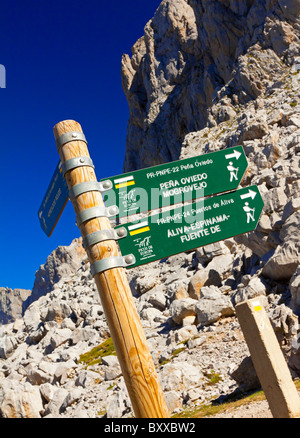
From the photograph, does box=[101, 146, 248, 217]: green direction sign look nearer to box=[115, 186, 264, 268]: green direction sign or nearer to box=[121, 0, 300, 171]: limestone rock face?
box=[115, 186, 264, 268]: green direction sign

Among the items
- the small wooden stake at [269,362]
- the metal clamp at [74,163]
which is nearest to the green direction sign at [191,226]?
the metal clamp at [74,163]

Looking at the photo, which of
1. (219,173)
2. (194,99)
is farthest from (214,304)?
(194,99)

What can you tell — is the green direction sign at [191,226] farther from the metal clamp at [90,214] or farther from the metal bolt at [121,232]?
the metal clamp at [90,214]

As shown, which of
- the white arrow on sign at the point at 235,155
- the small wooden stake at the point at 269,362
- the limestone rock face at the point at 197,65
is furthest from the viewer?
the limestone rock face at the point at 197,65

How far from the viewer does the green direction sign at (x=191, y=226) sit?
4316mm

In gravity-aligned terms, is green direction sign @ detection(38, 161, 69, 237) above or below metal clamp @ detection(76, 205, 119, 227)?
above

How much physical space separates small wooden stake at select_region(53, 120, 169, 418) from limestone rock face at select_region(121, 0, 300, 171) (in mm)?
45341

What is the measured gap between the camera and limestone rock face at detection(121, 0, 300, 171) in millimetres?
75312

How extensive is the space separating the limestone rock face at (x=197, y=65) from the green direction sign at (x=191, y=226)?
44.3 metres

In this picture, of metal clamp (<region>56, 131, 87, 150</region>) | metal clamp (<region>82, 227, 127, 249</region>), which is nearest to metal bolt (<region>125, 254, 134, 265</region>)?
metal clamp (<region>82, 227, 127, 249</region>)

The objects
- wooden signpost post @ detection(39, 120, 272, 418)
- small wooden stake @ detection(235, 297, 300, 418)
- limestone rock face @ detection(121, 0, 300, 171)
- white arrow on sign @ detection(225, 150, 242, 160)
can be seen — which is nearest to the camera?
wooden signpost post @ detection(39, 120, 272, 418)

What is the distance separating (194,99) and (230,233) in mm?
104378

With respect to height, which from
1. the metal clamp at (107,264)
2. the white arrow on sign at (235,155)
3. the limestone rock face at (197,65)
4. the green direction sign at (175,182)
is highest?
the limestone rock face at (197,65)

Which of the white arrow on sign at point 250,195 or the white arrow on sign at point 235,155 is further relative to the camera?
the white arrow on sign at point 235,155
